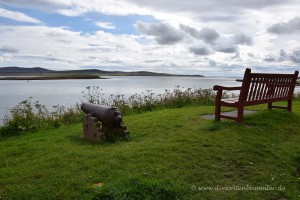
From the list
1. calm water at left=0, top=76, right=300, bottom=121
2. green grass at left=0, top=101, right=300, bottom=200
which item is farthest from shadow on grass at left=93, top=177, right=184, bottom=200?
calm water at left=0, top=76, right=300, bottom=121

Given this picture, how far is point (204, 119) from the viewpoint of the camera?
974 cm

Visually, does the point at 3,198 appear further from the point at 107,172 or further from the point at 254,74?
the point at 254,74

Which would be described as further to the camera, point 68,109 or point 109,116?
point 68,109

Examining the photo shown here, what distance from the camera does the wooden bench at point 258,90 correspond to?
27.2 feet

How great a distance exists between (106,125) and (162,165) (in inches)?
103

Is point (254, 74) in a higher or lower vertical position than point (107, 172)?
higher

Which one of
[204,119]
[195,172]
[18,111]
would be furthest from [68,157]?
[18,111]

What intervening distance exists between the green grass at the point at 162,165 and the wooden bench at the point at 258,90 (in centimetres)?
56

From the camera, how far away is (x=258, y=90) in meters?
8.88

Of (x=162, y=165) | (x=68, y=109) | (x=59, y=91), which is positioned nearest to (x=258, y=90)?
(x=162, y=165)

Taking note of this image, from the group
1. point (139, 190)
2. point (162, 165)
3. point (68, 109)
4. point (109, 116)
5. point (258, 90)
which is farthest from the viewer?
point (68, 109)

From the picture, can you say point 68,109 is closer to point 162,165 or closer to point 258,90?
point 258,90

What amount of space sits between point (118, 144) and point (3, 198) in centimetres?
295

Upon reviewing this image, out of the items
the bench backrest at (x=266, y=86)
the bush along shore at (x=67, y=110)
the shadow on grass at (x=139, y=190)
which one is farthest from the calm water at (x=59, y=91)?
the shadow on grass at (x=139, y=190)
